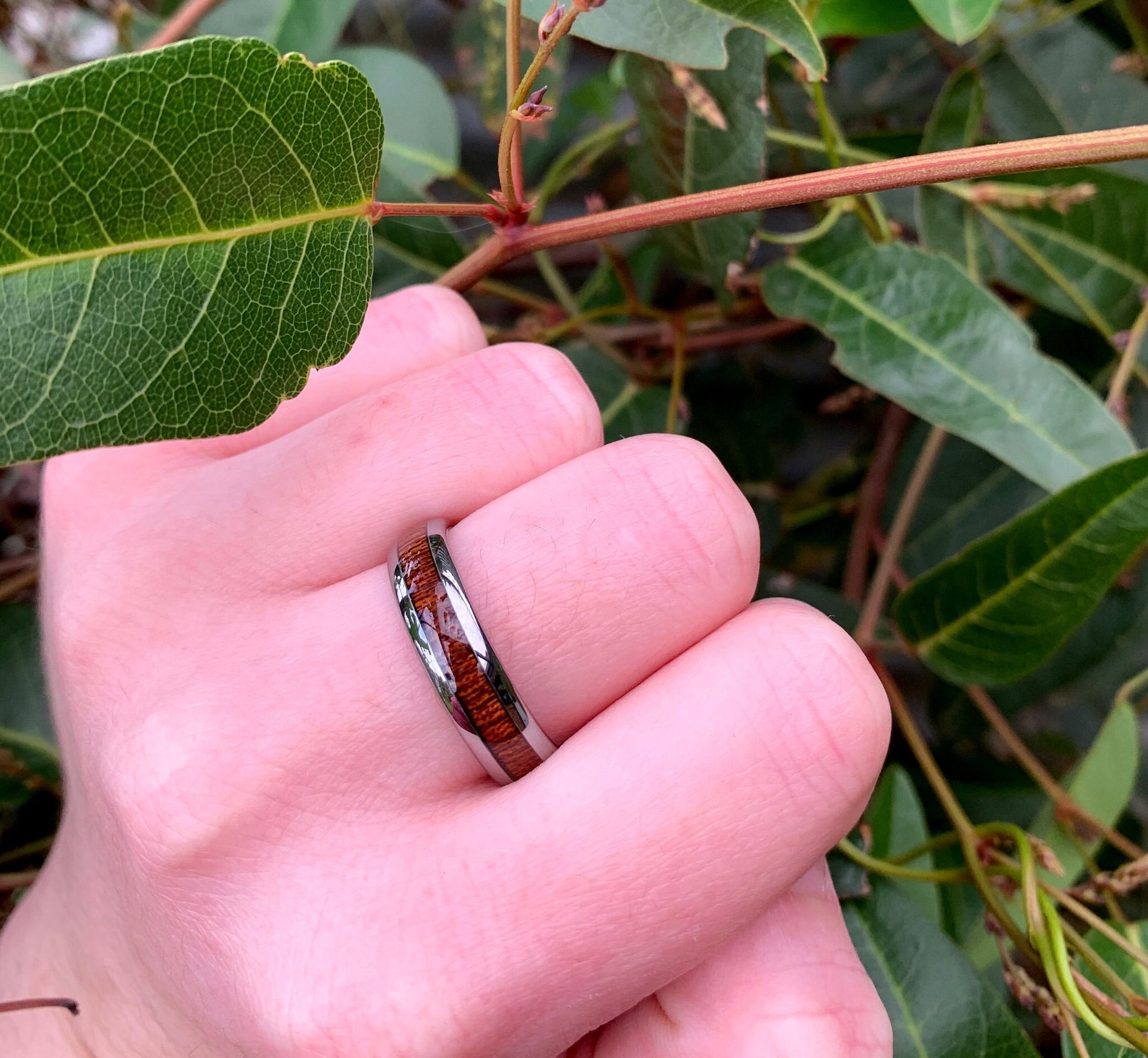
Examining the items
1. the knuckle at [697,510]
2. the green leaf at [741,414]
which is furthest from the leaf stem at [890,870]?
the green leaf at [741,414]

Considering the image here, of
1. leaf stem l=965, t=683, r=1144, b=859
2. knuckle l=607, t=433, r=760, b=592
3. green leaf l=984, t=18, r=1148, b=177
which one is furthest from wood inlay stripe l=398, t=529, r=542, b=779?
green leaf l=984, t=18, r=1148, b=177

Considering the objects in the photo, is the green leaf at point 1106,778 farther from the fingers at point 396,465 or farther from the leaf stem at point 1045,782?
the fingers at point 396,465

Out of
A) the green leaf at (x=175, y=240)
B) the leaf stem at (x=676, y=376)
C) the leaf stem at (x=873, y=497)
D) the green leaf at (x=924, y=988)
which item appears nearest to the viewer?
the green leaf at (x=175, y=240)

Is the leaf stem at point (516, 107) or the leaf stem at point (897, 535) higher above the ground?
the leaf stem at point (516, 107)

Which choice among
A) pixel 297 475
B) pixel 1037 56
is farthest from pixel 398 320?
pixel 1037 56

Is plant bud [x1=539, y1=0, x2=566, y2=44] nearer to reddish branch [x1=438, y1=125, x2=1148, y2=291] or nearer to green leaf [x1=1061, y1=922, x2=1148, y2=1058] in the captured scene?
reddish branch [x1=438, y1=125, x2=1148, y2=291]

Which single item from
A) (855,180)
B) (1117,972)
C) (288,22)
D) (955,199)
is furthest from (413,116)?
(1117,972)
